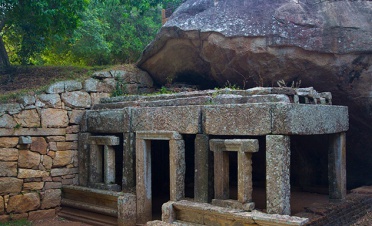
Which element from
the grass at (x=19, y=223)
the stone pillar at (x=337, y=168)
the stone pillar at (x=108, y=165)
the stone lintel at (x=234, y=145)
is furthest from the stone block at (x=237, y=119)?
the grass at (x=19, y=223)

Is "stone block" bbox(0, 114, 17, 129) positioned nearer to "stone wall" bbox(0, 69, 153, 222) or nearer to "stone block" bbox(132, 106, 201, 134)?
"stone wall" bbox(0, 69, 153, 222)

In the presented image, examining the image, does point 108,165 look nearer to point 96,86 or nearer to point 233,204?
point 96,86

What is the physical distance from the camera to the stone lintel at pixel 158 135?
7367 millimetres

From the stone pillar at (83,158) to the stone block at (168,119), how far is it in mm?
1686

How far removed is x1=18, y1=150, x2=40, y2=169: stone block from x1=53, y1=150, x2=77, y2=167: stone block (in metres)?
0.41

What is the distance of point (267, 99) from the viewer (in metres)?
6.45

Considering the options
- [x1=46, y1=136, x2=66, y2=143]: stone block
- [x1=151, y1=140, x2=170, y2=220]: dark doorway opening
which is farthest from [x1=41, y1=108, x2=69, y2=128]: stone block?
[x1=151, y1=140, x2=170, y2=220]: dark doorway opening

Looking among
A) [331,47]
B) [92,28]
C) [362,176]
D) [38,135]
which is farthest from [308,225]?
[92,28]

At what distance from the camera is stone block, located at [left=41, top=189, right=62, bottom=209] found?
8.98 m

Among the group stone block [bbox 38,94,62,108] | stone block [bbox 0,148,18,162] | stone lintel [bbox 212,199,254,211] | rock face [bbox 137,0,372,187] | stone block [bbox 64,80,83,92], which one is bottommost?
stone lintel [bbox 212,199,254,211]

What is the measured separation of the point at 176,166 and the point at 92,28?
6.60 metres

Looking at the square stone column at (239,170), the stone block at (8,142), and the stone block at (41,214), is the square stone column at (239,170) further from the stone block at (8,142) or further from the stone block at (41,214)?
the stone block at (8,142)

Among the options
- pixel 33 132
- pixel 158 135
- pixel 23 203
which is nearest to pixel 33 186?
pixel 23 203

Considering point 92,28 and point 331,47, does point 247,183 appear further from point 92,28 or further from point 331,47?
point 92,28
